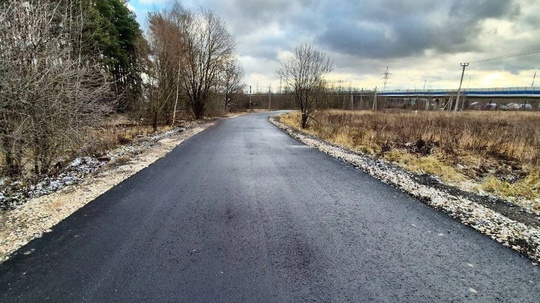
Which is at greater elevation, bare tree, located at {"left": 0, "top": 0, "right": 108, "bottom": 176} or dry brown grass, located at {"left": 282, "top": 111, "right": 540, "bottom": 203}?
bare tree, located at {"left": 0, "top": 0, "right": 108, "bottom": 176}

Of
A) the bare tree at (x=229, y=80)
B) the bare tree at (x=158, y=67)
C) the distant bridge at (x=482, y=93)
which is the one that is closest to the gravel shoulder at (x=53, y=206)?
the bare tree at (x=158, y=67)

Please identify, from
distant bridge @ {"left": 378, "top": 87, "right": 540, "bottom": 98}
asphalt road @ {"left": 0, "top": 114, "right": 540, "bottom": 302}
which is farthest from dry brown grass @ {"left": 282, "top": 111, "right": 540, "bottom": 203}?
distant bridge @ {"left": 378, "top": 87, "right": 540, "bottom": 98}

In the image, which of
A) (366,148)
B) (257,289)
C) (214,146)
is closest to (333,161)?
(366,148)

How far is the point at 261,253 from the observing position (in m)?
3.28

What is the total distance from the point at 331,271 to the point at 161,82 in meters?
17.3

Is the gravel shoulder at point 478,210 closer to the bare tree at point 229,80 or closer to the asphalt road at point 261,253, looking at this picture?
the asphalt road at point 261,253

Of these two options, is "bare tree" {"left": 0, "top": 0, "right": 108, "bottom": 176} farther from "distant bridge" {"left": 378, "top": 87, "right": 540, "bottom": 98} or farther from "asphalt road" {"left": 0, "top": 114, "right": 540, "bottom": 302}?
"distant bridge" {"left": 378, "top": 87, "right": 540, "bottom": 98}

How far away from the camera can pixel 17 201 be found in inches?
193

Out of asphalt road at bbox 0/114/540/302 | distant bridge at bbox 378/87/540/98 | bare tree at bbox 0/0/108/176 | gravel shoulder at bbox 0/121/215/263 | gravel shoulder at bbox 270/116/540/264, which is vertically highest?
distant bridge at bbox 378/87/540/98

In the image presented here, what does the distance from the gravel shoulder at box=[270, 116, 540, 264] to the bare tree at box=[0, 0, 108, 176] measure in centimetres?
775

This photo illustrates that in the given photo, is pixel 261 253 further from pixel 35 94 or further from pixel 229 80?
pixel 229 80

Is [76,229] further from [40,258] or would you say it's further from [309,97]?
[309,97]

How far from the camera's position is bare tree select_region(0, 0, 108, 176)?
18.0 ft

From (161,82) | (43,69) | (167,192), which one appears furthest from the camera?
(161,82)
